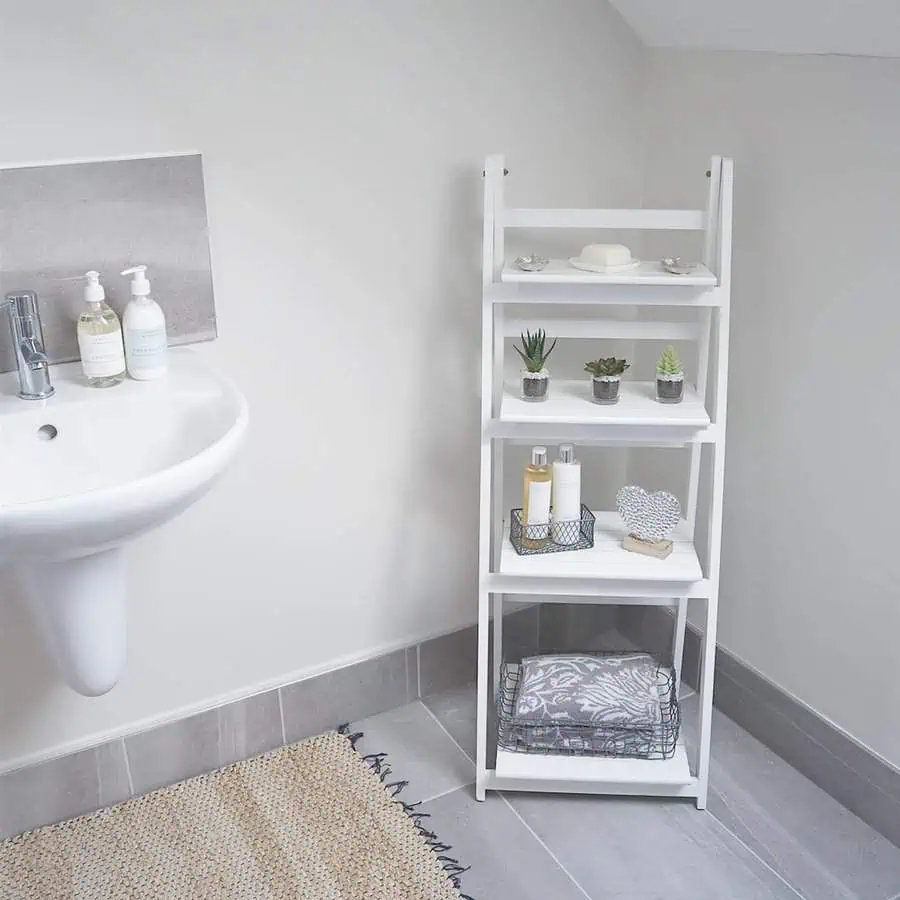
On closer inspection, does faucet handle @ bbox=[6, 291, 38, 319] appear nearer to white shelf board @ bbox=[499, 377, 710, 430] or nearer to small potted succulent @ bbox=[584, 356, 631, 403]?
white shelf board @ bbox=[499, 377, 710, 430]

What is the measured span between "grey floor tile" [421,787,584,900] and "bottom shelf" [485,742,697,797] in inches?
2.3

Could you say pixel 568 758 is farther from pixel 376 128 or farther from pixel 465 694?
→ pixel 376 128

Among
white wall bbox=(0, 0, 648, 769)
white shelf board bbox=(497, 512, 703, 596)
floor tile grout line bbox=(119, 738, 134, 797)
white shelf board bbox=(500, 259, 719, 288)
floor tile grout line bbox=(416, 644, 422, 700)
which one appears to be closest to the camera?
white wall bbox=(0, 0, 648, 769)

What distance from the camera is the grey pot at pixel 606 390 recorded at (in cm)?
189

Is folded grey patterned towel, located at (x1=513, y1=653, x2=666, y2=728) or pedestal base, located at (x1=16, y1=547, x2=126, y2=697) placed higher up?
pedestal base, located at (x1=16, y1=547, x2=126, y2=697)

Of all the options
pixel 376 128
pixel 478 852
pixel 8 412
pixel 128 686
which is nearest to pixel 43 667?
pixel 128 686

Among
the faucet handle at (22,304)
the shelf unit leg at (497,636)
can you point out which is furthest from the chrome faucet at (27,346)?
the shelf unit leg at (497,636)

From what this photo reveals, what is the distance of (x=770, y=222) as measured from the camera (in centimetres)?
194

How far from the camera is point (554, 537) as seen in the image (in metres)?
1.98

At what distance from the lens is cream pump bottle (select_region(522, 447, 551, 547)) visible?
6.40 feet

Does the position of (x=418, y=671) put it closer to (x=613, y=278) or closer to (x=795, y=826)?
(x=795, y=826)

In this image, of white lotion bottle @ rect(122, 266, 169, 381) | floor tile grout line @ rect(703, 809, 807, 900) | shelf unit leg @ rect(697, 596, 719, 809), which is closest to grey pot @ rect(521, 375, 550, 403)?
shelf unit leg @ rect(697, 596, 719, 809)

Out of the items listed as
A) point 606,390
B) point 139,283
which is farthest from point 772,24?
point 139,283

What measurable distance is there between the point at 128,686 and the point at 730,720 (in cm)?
119
